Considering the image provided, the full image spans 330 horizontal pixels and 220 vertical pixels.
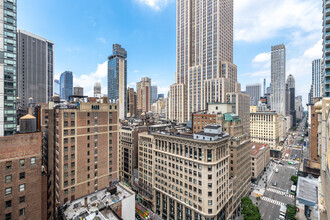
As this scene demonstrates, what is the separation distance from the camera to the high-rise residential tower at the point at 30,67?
177000mm

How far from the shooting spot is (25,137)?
114 ft

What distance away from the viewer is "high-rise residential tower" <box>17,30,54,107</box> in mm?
177000

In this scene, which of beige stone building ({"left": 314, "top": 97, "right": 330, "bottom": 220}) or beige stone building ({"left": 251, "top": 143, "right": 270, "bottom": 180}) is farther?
beige stone building ({"left": 251, "top": 143, "right": 270, "bottom": 180})

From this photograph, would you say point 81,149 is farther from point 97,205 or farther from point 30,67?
point 30,67

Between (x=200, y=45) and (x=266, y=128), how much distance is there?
10774cm

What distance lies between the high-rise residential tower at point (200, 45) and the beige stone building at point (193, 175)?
92.5 metres

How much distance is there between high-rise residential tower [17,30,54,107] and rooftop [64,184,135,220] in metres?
190

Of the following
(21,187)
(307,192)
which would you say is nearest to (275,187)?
(307,192)

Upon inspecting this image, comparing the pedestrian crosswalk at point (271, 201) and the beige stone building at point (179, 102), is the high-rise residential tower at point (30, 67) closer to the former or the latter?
the beige stone building at point (179, 102)

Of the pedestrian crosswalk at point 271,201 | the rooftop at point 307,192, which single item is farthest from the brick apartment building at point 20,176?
the pedestrian crosswalk at point 271,201

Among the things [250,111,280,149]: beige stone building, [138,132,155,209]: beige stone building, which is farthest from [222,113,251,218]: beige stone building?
[250,111,280,149]: beige stone building

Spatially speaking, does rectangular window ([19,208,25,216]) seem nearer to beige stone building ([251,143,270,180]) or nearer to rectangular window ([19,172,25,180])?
rectangular window ([19,172,25,180])

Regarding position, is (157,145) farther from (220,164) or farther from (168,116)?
(168,116)

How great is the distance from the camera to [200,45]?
15688 cm
